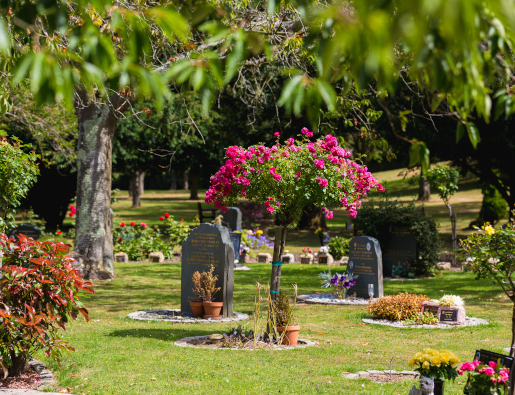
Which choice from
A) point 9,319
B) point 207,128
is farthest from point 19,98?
point 9,319

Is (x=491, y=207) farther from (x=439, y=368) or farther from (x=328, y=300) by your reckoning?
(x=439, y=368)

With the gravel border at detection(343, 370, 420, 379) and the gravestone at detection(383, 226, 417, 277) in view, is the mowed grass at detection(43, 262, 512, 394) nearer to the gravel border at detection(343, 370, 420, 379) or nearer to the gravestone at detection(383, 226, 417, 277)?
the gravel border at detection(343, 370, 420, 379)

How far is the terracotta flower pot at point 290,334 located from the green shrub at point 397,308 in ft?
9.67

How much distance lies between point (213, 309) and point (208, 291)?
0.37 meters

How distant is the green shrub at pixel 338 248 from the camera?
21.0 meters

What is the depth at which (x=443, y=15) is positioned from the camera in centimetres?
224

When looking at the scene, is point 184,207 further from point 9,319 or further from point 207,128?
point 9,319

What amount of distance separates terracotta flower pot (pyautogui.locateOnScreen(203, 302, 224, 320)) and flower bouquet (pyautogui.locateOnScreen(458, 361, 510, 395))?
6733 millimetres

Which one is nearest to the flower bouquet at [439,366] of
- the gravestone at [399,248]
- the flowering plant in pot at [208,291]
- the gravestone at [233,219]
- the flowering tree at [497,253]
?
the flowering tree at [497,253]

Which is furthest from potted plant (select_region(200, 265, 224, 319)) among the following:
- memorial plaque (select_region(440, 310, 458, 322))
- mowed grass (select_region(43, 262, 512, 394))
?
memorial plaque (select_region(440, 310, 458, 322))

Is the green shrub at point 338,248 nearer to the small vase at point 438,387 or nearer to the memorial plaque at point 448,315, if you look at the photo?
the memorial plaque at point 448,315

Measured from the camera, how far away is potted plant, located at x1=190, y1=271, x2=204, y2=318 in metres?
11.3

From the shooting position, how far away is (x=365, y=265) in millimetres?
14203

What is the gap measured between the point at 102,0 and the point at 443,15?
1824mm
